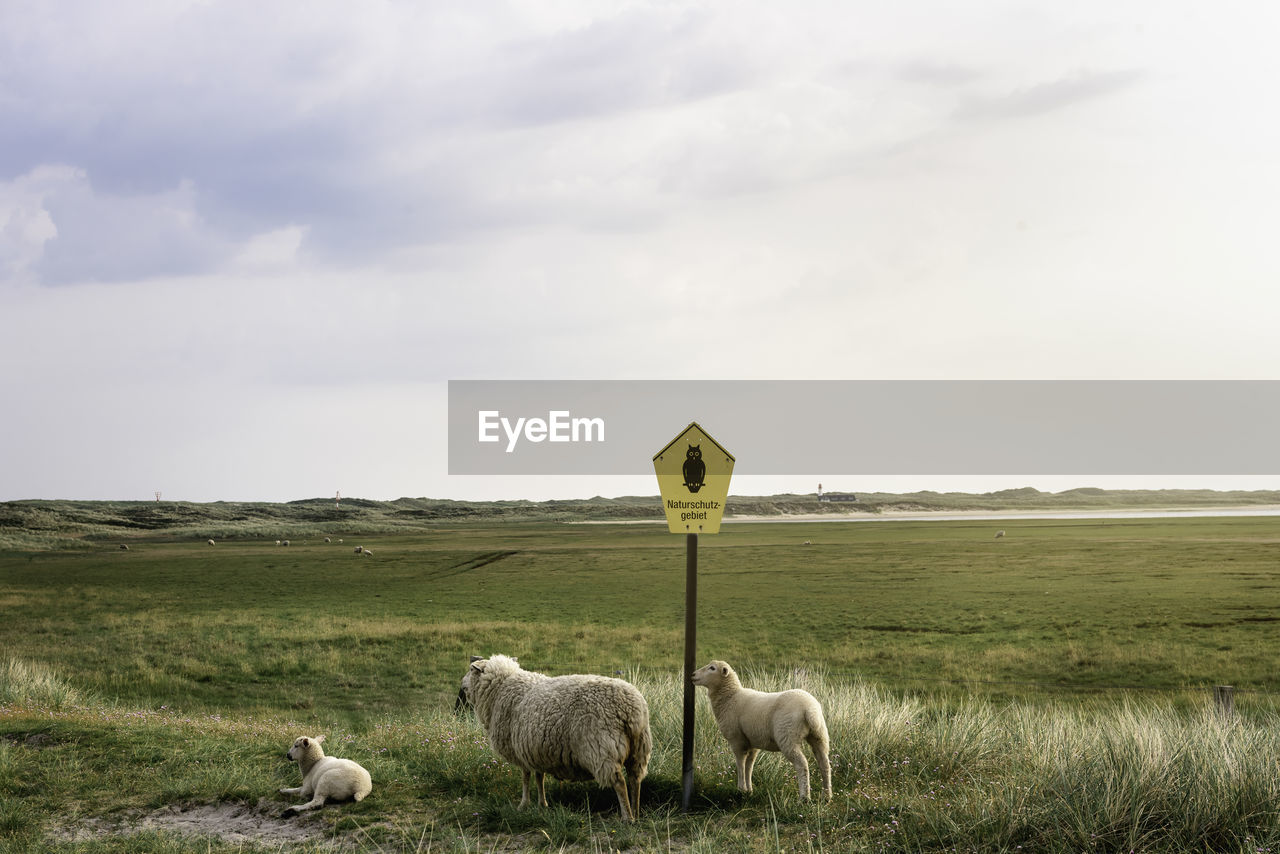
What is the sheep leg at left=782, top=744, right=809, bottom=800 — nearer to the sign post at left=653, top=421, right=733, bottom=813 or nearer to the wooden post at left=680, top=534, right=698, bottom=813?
the wooden post at left=680, top=534, right=698, bottom=813

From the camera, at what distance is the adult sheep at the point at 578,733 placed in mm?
7719

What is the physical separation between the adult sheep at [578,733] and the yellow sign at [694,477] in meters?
1.96

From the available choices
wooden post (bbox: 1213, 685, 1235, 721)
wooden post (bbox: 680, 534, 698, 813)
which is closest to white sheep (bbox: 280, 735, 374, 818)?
wooden post (bbox: 680, 534, 698, 813)

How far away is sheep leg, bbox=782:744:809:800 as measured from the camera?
8.05 meters

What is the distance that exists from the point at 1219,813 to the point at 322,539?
110m

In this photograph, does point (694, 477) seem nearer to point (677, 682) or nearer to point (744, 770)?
point (744, 770)

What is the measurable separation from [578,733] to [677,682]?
25.7ft

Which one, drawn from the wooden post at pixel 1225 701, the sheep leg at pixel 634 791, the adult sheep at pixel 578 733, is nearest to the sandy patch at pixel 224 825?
the adult sheep at pixel 578 733

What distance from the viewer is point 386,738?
12438mm

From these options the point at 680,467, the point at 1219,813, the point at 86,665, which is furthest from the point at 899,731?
the point at 86,665

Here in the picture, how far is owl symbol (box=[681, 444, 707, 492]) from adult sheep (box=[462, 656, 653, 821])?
229 cm

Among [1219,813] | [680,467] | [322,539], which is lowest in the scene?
[322,539]

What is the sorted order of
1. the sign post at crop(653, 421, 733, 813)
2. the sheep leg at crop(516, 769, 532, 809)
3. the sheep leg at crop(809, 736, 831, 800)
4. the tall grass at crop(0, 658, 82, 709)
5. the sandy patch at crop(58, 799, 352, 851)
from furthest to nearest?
1. the tall grass at crop(0, 658, 82, 709)
2. the sign post at crop(653, 421, 733, 813)
3. the sheep leg at crop(516, 769, 532, 809)
4. the sheep leg at crop(809, 736, 831, 800)
5. the sandy patch at crop(58, 799, 352, 851)

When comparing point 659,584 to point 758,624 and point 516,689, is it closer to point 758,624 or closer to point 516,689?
point 758,624
